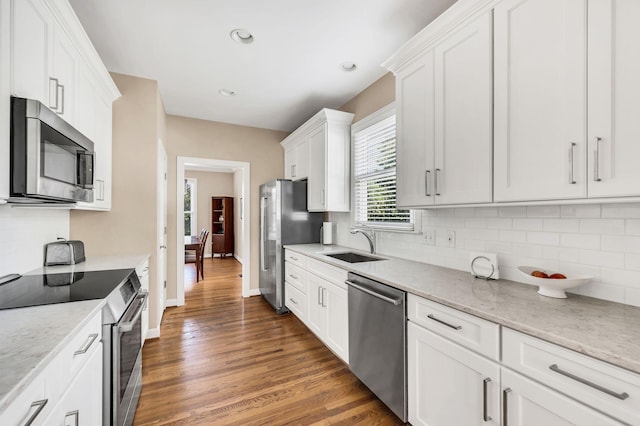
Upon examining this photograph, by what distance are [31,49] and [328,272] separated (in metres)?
2.34

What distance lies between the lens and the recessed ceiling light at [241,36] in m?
2.19

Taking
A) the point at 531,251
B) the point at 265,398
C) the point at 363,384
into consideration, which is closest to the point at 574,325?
the point at 531,251

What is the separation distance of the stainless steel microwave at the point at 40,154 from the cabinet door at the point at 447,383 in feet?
6.56

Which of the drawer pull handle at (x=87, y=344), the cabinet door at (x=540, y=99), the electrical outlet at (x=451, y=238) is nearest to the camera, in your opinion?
the drawer pull handle at (x=87, y=344)

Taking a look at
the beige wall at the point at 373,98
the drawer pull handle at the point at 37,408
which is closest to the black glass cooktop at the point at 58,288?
the drawer pull handle at the point at 37,408

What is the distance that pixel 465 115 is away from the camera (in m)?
1.66

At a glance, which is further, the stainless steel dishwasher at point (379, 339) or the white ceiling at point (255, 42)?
the white ceiling at point (255, 42)

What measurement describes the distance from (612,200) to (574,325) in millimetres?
506

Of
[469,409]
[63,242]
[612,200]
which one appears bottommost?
[469,409]

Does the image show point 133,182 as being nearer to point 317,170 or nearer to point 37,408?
point 317,170

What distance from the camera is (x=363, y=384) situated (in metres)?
2.18

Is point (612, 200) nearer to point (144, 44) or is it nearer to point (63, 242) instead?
point (144, 44)

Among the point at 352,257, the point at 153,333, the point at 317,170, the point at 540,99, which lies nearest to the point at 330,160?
the point at 317,170

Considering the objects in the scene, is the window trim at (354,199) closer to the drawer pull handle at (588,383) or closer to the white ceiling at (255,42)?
the white ceiling at (255,42)
